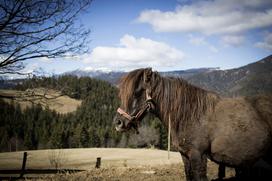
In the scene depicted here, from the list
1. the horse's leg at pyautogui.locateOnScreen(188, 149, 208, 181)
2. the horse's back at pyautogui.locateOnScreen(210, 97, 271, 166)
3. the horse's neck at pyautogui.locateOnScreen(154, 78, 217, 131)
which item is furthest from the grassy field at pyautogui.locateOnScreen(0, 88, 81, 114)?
the horse's back at pyautogui.locateOnScreen(210, 97, 271, 166)

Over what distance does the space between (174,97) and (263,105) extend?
1495 mm

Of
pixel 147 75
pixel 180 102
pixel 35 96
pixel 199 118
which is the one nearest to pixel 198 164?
pixel 199 118

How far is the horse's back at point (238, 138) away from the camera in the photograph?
4020 millimetres

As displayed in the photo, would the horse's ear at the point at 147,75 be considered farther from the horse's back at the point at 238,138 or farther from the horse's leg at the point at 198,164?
the horse's leg at the point at 198,164

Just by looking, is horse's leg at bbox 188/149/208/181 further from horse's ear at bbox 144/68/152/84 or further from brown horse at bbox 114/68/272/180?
horse's ear at bbox 144/68/152/84

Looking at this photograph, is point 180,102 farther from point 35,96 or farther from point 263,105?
point 35,96

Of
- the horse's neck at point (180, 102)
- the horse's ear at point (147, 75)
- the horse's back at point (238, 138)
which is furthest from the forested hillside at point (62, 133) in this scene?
the horse's back at point (238, 138)

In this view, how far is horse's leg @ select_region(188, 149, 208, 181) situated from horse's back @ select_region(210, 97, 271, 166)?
0.19 meters

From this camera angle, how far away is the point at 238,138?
4031 millimetres

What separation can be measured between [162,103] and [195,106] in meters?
0.56

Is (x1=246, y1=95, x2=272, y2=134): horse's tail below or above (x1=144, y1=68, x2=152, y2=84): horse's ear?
below

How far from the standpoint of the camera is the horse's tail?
165 inches

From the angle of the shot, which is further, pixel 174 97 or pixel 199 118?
pixel 174 97

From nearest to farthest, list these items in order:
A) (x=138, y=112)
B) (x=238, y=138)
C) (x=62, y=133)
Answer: (x=238, y=138) → (x=138, y=112) → (x=62, y=133)
